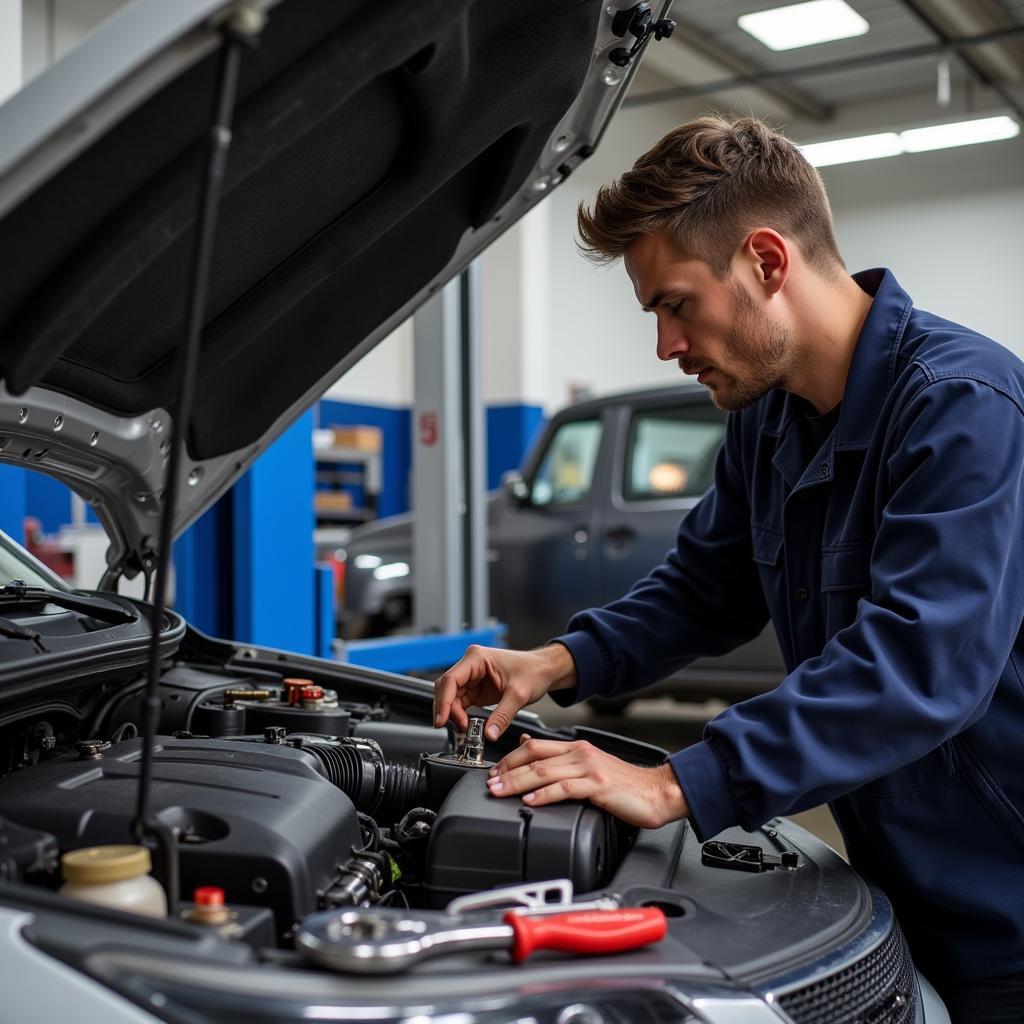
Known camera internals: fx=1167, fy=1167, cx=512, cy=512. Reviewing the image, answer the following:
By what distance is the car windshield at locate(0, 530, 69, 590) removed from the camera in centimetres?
172

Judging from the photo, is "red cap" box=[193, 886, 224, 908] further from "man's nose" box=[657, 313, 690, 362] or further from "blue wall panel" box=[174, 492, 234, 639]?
"blue wall panel" box=[174, 492, 234, 639]

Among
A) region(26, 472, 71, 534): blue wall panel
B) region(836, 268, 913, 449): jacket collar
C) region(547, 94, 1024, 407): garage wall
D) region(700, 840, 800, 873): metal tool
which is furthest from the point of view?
region(547, 94, 1024, 407): garage wall

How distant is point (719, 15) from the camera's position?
9.17m

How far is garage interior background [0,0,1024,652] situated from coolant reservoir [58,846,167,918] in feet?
23.3

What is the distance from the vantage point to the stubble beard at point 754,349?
1487 millimetres

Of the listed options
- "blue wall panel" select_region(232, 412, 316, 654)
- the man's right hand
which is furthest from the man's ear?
"blue wall panel" select_region(232, 412, 316, 654)

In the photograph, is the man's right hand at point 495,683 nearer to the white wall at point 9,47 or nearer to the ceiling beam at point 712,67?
the white wall at point 9,47

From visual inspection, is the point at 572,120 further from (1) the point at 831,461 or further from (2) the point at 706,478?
(2) the point at 706,478

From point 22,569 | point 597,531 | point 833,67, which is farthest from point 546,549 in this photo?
point 833,67

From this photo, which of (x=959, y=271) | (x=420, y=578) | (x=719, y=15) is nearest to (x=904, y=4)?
(x=719, y=15)

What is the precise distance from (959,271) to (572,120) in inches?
435

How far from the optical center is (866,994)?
111cm

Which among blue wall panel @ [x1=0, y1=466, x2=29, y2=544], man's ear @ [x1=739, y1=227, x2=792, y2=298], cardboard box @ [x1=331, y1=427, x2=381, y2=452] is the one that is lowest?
blue wall panel @ [x1=0, y1=466, x2=29, y2=544]

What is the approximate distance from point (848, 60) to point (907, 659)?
9.83 m
